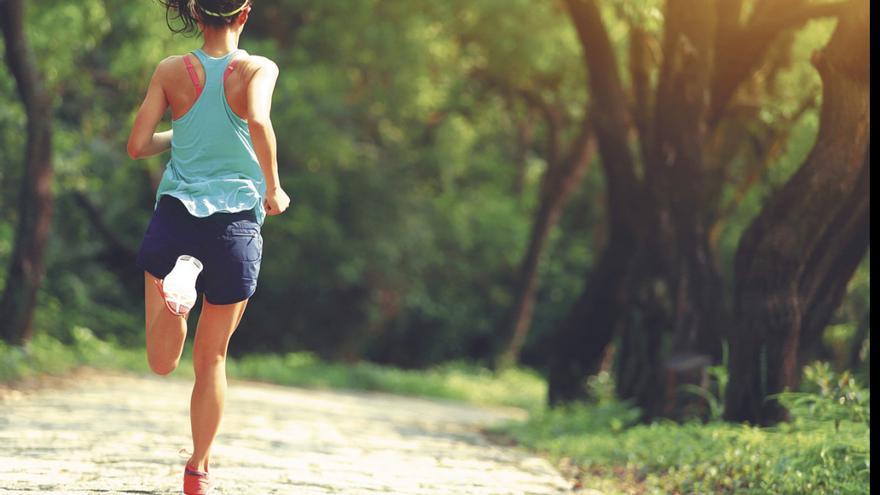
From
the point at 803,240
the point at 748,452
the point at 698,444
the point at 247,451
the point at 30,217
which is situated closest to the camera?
the point at 748,452

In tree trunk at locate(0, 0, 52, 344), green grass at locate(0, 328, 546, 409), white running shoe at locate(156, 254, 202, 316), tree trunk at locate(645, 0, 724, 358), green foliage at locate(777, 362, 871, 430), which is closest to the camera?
white running shoe at locate(156, 254, 202, 316)

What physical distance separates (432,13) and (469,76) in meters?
3.51

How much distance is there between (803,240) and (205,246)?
5202 millimetres

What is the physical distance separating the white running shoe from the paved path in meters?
1.37

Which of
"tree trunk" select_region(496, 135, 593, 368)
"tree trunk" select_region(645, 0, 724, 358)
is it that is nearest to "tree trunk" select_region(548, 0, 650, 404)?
"tree trunk" select_region(645, 0, 724, 358)

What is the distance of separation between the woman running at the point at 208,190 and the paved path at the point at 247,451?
1.04 m

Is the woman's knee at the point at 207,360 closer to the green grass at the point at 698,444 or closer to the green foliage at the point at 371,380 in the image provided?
the green grass at the point at 698,444

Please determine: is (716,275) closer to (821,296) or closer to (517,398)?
(821,296)

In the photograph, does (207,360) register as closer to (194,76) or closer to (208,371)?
(208,371)

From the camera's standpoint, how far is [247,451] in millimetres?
8258

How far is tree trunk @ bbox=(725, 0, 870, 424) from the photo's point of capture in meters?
8.54

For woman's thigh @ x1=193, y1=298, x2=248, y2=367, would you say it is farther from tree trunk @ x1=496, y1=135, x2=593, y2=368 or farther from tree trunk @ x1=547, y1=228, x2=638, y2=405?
tree trunk @ x1=496, y1=135, x2=593, y2=368

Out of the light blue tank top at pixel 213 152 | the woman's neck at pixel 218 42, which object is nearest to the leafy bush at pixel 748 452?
the light blue tank top at pixel 213 152

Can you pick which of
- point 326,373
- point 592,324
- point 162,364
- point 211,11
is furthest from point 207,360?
point 326,373
